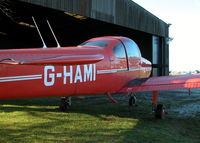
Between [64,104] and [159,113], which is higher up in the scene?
[64,104]

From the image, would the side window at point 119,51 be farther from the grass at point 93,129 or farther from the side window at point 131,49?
the grass at point 93,129

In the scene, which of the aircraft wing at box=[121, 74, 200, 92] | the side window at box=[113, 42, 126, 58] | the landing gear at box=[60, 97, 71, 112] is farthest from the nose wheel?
the landing gear at box=[60, 97, 71, 112]

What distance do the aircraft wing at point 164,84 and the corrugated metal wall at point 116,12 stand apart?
6570 mm

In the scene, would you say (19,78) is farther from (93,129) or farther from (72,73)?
(93,129)

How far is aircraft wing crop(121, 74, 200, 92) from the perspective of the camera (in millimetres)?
6840

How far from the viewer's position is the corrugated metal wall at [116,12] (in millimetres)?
13233

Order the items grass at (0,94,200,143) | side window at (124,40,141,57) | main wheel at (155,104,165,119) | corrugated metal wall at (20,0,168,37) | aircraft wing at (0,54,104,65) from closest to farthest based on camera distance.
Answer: aircraft wing at (0,54,104,65) → grass at (0,94,200,143) → main wheel at (155,104,165,119) → side window at (124,40,141,57) → corrugated metal wall at (20,0,168,37)

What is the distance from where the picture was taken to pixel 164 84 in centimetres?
718

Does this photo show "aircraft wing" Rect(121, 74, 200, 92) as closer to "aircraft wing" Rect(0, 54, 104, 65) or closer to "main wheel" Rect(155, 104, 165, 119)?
"main wheel" Rect(155, 104, 165, 119)

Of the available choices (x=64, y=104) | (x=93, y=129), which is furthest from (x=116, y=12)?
(x=93, y=129)

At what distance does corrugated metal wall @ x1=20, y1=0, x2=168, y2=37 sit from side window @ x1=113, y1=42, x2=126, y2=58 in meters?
5.67

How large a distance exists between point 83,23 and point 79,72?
13.9 meters

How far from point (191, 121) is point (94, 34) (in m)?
18.6

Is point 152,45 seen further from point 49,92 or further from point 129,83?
point 49,92
